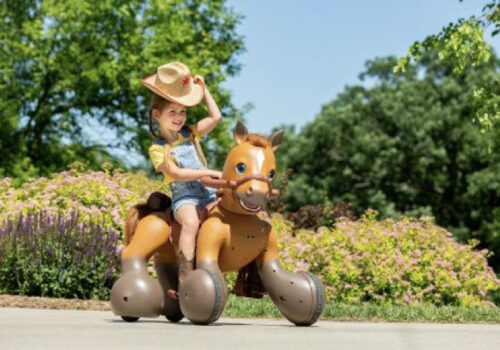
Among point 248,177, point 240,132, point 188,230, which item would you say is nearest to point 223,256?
point 188,230

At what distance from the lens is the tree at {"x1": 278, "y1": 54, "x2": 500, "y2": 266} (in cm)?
3341

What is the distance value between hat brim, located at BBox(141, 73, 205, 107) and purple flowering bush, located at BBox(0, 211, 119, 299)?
3.56 meters

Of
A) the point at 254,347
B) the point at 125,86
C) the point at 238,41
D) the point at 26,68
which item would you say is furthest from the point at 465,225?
the point at 254,347

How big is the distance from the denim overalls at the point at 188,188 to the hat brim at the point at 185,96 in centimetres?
36

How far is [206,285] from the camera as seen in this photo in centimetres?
674

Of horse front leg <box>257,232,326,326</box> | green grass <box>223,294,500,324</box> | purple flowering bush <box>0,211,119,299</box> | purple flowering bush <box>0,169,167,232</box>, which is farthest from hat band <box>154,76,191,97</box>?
purple flowering bush <box>0,169,167,232</box>

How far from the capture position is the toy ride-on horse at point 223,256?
6.82 m

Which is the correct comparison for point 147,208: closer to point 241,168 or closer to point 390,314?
point 241,168

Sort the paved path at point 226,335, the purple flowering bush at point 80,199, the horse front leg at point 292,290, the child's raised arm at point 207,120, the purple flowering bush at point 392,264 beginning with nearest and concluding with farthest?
the paved path at point 226,335 → the horse front leg at point 292,290 → the child's raised arm at point 207,120 → the purple flowering bush at point 392,264 → the purple flowering bush at point 80,199

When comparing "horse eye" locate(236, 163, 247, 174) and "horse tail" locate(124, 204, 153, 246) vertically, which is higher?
"horse eye" locate(236, 163, 247, 174)

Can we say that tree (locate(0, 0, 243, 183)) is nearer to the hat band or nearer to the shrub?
the shrub

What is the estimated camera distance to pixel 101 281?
10672 millimetres

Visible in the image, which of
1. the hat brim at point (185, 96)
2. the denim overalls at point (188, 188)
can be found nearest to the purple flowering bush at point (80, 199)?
the hat brim at point (185, 96)

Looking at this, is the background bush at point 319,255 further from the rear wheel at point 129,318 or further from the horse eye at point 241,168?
the horse eye at point 241,168
